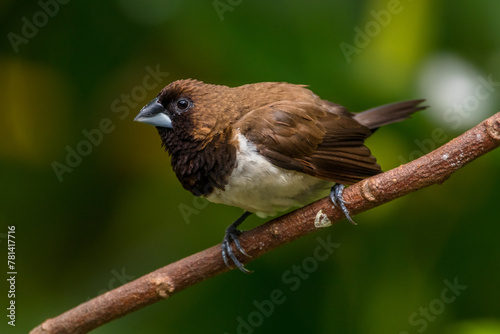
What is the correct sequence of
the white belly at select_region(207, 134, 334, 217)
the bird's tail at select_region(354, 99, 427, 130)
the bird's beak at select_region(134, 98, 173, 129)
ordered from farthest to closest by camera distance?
the bird's tail at select_region(354, 99, 427, 130)
the bird's beak at select_region(134, 98, 173, 129)
the white belly at select_region(207, 134, 334, 217)

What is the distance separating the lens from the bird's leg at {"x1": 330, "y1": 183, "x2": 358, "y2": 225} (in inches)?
91.3

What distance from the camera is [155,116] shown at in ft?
8.33

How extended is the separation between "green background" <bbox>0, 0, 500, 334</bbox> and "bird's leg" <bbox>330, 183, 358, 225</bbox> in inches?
26.7

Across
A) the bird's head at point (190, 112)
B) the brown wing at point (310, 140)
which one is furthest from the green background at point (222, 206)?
the bird's head at point (190, 112)

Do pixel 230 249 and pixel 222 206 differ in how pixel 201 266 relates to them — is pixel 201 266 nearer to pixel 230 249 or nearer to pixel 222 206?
pixel 230 249

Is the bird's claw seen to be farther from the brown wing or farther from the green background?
the green background

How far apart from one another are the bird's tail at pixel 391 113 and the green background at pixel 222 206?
0.50 ft

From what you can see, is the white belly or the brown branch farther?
the white belly

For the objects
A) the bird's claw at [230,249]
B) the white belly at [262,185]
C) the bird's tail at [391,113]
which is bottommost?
the bird's tail at [391,113]

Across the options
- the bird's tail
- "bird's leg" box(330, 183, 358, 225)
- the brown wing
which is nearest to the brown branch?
"bird's leg" box(330, 183, 358, 225)

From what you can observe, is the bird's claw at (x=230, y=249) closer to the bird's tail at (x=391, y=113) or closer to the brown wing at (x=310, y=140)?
the brown wing at (x=310, y=140)

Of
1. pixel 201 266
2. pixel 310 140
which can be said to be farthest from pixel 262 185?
pixel 201 266

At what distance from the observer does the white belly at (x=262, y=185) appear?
242 cm

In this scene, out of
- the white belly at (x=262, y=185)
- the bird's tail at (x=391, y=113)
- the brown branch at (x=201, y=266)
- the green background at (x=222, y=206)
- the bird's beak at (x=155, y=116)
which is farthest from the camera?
the green background at (x=222, y=206)
